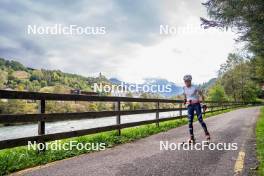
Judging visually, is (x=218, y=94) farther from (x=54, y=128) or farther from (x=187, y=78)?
(x=187, y=78)

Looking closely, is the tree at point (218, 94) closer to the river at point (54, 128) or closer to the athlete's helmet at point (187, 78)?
the river at point (54, 128)

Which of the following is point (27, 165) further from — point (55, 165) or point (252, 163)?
point (252, 163)

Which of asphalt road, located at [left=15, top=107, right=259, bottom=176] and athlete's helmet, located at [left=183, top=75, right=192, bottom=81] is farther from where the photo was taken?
athlete's helmet, located at [left=183, top=75, right=192, bottom=81]

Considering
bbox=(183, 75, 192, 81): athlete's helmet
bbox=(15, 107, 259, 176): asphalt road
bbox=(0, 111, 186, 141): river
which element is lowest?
bbox=(0, 111, 186, 141): river

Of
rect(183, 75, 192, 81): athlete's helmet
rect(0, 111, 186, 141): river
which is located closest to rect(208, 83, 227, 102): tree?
rect(0, 111, 186, 141): river

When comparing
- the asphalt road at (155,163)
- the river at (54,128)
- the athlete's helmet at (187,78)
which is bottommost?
the river at (54,128)

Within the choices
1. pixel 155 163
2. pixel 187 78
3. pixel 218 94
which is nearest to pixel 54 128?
pixel 187 78

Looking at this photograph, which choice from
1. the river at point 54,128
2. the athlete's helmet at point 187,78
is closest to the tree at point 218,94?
the river at point 54,128


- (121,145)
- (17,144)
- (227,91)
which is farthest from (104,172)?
(227,91)

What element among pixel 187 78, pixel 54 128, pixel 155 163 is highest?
pixel 187 78

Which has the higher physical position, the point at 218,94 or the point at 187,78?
the point at 218,94

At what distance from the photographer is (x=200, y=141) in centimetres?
900

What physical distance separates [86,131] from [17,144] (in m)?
2.34

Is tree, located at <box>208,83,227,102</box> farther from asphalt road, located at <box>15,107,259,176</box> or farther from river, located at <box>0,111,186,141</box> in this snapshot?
asphalt road, located at <box>15,107,259,176</box>
